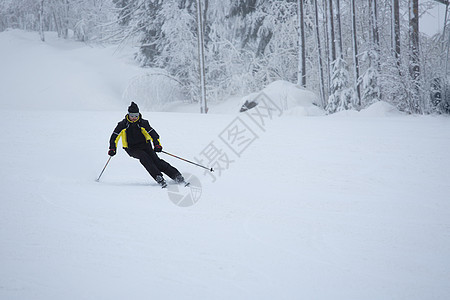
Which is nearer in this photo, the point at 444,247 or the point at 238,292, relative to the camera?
the point at 238,292

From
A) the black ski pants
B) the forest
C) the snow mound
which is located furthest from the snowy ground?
the forest

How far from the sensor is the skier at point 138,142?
5086 mm

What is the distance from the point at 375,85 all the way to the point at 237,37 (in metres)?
9.28

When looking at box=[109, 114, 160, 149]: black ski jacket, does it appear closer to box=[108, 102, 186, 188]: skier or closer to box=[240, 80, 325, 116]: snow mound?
box=[108, 102, 186, 188]: skier

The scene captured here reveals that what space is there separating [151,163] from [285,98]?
27.9ft

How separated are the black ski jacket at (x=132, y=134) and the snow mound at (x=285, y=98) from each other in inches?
288

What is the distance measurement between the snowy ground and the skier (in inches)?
14.4

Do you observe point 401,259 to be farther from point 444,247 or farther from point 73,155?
point 73,155

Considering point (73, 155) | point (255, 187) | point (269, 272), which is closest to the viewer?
point (269, 272)

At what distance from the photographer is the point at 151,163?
16.6 feet

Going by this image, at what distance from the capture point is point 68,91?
17750 mm

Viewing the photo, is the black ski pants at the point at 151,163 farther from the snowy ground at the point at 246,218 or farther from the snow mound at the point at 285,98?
the snow mound at the point at 285,98

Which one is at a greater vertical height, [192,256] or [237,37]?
[237,37]

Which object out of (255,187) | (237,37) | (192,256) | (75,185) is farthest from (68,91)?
(192,256)
